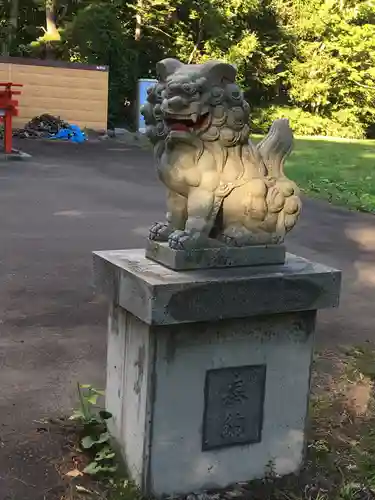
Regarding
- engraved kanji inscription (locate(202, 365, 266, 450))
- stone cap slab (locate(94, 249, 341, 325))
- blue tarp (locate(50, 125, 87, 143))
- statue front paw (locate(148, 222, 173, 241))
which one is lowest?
engraved kanji inscription (locate(202, 365, 266, 450))

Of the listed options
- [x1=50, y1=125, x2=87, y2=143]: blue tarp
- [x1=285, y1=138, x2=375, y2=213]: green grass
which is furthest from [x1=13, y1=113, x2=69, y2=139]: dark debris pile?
[x1=285, y1=138, x2=375, y2=213]: green grass

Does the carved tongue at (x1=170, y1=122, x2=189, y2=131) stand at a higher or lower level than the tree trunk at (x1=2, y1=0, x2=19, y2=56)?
lower

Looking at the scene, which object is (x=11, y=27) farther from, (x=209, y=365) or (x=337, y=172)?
(x=209, y=365)

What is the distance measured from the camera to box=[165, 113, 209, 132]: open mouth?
2625mm

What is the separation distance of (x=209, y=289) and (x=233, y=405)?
542mm

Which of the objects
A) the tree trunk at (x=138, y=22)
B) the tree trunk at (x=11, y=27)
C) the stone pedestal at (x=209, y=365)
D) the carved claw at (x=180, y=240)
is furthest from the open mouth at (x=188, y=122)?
the tree trunk at (x=11, y=27)

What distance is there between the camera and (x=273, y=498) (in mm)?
2773

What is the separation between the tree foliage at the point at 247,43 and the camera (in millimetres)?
21359

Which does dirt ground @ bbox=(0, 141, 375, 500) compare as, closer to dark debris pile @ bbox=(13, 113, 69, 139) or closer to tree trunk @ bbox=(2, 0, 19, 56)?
dark debris pile @ bbox=(13, 113, 69, 139)

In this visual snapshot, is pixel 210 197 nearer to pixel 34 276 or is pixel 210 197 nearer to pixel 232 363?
pixel 232 363

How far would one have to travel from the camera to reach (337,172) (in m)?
14.2

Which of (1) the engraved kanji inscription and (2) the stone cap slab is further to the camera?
(1) the engraved kanji inscription

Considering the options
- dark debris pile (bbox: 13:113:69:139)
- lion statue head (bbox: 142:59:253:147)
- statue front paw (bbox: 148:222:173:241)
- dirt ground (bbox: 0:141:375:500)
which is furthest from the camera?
dark debris pile (bbox: 13:113:69:139)

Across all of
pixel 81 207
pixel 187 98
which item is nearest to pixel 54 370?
pixel 187 98
